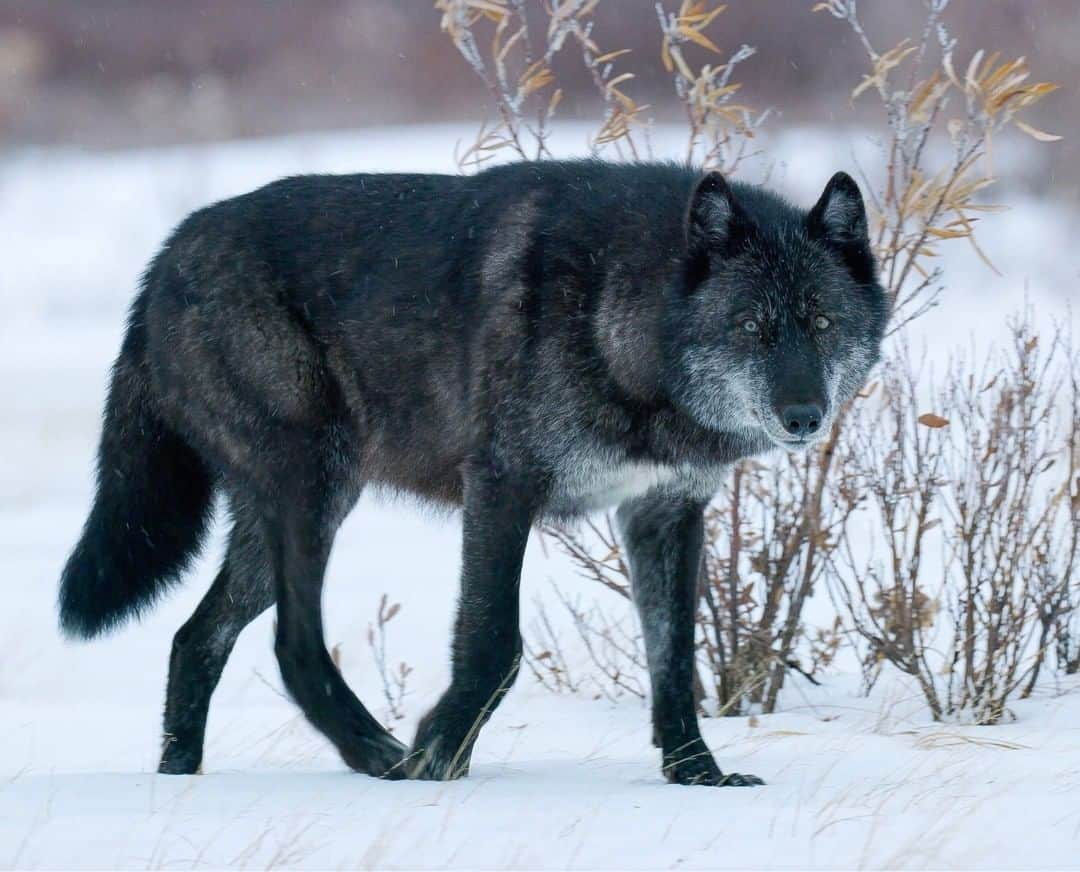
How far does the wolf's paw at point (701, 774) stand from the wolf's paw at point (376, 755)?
76 centimetres

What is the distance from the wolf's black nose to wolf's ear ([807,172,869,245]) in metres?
0.59

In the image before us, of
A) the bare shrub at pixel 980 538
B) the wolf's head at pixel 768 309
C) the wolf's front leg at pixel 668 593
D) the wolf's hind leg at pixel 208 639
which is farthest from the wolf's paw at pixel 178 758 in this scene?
the bare shrub at pixel 980 538

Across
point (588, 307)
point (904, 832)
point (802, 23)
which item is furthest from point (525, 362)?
point (802, 23)

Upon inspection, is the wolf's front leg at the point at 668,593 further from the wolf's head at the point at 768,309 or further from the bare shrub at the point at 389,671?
the bare shrub at the point at 389,671

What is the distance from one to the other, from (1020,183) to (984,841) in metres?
16.0

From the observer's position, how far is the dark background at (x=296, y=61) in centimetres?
2078

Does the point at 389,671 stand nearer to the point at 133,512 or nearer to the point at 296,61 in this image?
the point at 133,512

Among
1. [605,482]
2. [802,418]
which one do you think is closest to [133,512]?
[605,482]

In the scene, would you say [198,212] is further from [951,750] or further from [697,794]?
[951,750]

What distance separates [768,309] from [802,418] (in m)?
0.36

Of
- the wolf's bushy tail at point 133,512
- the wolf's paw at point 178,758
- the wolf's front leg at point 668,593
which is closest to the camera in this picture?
the wolf's front leg at point 668,593

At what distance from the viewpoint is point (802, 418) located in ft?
13.5

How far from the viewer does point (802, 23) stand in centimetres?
2061

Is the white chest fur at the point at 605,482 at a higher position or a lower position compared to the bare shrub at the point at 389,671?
higher
